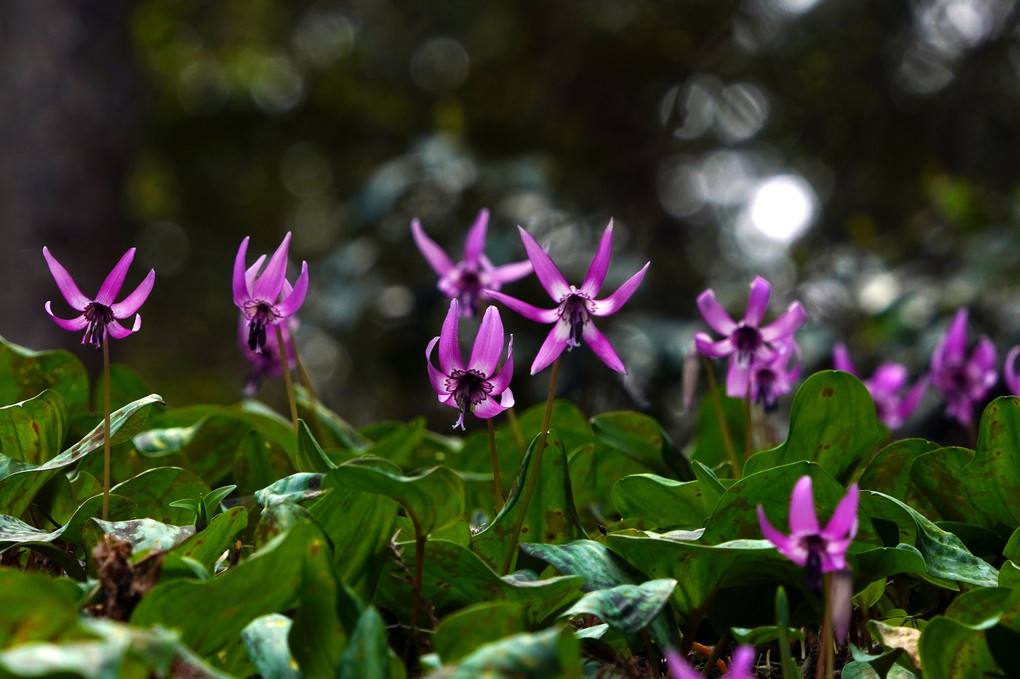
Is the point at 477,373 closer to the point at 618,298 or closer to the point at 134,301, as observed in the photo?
the point at 618,298

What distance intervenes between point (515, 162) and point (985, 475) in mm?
2997

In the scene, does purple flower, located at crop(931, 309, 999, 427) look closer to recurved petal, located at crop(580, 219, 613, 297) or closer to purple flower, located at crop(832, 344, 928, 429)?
purple flower, located at crop(832, 344, 928, 429)

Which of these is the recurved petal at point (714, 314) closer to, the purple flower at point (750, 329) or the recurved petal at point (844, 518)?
the purple flower at point (750, 329)

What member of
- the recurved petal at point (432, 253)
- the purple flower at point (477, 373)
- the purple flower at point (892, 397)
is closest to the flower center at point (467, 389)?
the purple flower at point (477, 373)

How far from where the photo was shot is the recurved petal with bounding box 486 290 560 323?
98 centimetres

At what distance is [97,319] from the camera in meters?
1.01

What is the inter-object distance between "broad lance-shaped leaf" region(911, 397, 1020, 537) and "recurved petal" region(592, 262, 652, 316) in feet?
1.27

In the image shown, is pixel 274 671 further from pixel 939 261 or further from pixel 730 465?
pixel 939 261

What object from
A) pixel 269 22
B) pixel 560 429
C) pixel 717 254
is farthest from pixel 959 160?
pixel 269 22

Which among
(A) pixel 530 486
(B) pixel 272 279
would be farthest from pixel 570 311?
(B) pixel 272 279

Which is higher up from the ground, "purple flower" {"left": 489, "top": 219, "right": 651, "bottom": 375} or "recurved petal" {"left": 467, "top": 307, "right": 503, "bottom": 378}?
"purple flower" {"left": 489, "top": 219, "right": 651, "bottom": 375}

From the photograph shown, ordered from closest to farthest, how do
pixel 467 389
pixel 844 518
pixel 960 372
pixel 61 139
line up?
pixel 844 518
pixel 467 389
pixel 960 372
pixel 61 139

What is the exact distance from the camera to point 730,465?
1.31 m

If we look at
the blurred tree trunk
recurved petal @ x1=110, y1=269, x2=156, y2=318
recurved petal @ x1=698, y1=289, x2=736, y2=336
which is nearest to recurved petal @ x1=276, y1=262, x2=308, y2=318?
recurved petal @ x1=110, y1=269, x2=156, y2=318
